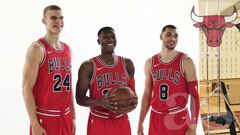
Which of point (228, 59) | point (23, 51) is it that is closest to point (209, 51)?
point (228, 59)

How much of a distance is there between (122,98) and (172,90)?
0.46 metres

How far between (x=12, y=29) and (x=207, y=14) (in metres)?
2.53

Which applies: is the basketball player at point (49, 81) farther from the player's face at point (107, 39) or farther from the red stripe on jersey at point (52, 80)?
the player's face at point (107, 39)

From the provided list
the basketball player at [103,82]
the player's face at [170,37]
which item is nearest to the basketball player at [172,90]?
the player's face at [170,37]

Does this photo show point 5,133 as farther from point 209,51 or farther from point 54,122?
point 209,51

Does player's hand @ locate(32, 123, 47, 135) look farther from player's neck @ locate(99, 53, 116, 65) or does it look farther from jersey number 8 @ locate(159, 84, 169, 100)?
jersey number 8 @ locate(159, 84, 169, 100)

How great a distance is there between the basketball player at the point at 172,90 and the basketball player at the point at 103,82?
0.87 ft

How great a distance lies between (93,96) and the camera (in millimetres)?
2004

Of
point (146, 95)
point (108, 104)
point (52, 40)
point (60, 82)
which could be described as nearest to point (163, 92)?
point (146, 95)

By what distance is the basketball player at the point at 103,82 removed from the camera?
195cm

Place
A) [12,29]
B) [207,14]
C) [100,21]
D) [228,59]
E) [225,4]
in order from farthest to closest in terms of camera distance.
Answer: [228,59], [225,4], [207,14], [100,21], [12,29]

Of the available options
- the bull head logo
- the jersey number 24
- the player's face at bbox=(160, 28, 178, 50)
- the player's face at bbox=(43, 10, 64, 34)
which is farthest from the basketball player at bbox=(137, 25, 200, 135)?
the bull head logo

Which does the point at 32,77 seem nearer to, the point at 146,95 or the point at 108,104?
the point at 108,104

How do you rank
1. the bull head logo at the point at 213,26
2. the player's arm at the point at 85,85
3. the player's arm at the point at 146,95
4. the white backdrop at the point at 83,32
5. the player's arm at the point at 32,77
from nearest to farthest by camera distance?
the player's arm at the point at 32,77 < the player's arm at the point at 85,85 < the player's arm at the point at 146,95 < the white backdrop at the point at 83,32 < the bull head logo at the point at 213,26
